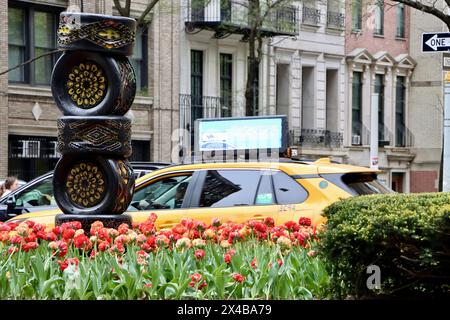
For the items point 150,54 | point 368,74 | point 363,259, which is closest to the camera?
point 363,259

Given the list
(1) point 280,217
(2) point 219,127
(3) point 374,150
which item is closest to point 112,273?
(1) point 280,217

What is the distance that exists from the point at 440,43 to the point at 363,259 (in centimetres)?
664

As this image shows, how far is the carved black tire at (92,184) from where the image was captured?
34.0 feet

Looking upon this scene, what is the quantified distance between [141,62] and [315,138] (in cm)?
1065

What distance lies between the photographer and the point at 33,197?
1656cm

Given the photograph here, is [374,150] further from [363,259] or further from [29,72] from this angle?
[363,259]

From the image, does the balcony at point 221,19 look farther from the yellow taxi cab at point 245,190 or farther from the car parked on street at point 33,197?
the yellow taxi cab at point 245,190

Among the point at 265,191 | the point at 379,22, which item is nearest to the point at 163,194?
the point at 265,191

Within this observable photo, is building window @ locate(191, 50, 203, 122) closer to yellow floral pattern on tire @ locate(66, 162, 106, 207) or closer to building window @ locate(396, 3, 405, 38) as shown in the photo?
building window @ locate(396, 3, 405, 38)

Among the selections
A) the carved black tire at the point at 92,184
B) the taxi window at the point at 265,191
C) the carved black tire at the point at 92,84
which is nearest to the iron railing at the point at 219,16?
the taxi window at the point at 265,191

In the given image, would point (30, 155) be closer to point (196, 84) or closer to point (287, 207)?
point (196, 84)

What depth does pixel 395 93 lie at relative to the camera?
48938 mm

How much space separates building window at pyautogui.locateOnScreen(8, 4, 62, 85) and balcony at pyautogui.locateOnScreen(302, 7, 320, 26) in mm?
13209

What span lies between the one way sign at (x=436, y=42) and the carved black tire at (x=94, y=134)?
424 centimetres
